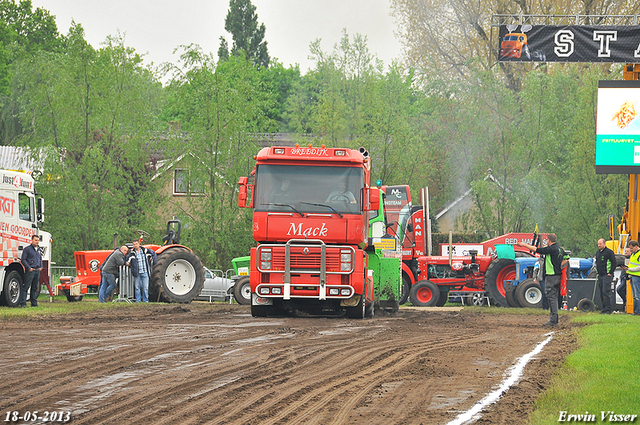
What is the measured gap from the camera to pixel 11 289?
2033 cm

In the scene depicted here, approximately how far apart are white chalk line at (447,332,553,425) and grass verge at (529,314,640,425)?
0.44 metres

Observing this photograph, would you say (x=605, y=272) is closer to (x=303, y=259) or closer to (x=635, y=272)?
(x=635, y=272)

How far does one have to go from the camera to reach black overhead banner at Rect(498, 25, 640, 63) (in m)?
23.3

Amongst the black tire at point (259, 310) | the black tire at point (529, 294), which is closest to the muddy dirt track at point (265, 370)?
the black tire at point (259, 310)

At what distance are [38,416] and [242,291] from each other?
17613 millimetres

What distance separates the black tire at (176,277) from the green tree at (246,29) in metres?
52.6

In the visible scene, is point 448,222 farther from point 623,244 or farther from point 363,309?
point 363,309

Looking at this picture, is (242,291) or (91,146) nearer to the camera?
(242,291)

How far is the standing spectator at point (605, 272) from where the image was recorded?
20625 millimetres

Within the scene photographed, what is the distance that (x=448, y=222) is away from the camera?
4434cm

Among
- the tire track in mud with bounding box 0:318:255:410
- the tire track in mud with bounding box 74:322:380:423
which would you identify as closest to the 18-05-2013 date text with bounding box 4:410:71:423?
the tire track in mud with bounding box 0:318:255:410

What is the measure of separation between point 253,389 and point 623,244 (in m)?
18.5

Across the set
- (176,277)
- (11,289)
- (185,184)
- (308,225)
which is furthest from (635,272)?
(185,184)

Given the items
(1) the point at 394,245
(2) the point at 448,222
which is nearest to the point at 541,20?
(2) the point at 448,222
